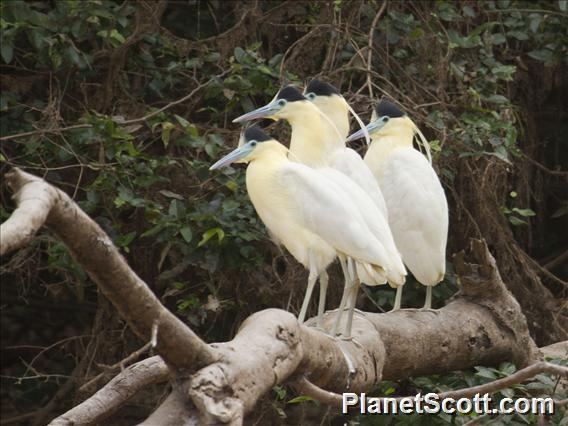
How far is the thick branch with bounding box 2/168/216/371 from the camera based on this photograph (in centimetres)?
226

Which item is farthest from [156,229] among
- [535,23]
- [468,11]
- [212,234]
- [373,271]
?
[535,23]

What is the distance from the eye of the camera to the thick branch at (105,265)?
226cm

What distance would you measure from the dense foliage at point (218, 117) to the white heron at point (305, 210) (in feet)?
2.08

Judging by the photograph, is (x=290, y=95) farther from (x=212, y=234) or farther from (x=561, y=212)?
(x=561, y=212)

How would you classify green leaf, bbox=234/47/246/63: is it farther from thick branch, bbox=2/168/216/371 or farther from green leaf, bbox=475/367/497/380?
thick branch, bbox=2/168/216/371

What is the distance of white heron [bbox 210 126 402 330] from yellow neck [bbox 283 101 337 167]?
170 millimetres

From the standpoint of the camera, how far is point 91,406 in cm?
336

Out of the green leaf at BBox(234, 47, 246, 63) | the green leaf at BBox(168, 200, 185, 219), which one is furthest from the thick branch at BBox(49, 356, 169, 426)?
the green leaf at BBox(234, 47, 246, 63)

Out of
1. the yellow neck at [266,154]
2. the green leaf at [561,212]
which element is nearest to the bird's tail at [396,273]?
the yellow neck at [266,154]

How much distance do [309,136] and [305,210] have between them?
1.26 ft

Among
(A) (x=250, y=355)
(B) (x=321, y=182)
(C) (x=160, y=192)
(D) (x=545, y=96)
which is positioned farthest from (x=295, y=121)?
(D) (x=545, y=96)

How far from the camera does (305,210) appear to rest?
11.9ft

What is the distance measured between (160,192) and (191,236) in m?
0.29

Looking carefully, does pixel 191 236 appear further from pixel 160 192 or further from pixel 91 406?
pixel 91 406
